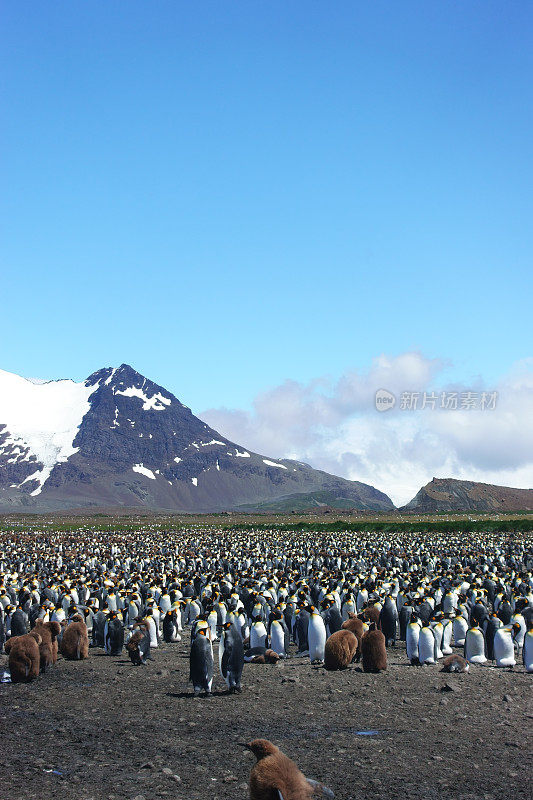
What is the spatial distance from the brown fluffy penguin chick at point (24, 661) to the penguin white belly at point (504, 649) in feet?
32.6

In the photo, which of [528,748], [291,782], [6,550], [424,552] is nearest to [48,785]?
[291,782]

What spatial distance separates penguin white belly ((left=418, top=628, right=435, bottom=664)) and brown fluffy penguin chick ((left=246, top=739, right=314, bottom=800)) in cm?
956

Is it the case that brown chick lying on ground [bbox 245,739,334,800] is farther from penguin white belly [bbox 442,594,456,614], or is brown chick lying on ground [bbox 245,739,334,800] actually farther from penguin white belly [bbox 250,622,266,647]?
penguin white belly [bbox 442,594,456,614]

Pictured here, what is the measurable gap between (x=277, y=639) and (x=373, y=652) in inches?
115

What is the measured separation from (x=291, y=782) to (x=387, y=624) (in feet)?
40.6

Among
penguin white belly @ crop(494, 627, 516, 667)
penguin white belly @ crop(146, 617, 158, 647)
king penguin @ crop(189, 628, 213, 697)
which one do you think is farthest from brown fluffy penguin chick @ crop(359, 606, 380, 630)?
king penguin @ crop(189, 628, 213, 697)

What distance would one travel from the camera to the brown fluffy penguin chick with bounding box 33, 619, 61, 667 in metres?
16.3

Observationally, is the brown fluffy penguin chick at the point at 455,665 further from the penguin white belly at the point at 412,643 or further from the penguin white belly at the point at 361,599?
the penguin white belly at the point at 361,599

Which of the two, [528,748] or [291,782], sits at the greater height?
[291,782]

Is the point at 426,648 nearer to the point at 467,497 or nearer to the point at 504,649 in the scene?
the point at 504,649

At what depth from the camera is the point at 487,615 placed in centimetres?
1867

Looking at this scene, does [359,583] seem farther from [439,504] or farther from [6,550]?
[439,504]

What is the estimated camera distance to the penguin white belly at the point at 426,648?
16484 millimetres

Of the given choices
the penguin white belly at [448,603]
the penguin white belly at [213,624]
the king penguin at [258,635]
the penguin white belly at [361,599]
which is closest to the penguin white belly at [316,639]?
the king penguin at [258,635]
